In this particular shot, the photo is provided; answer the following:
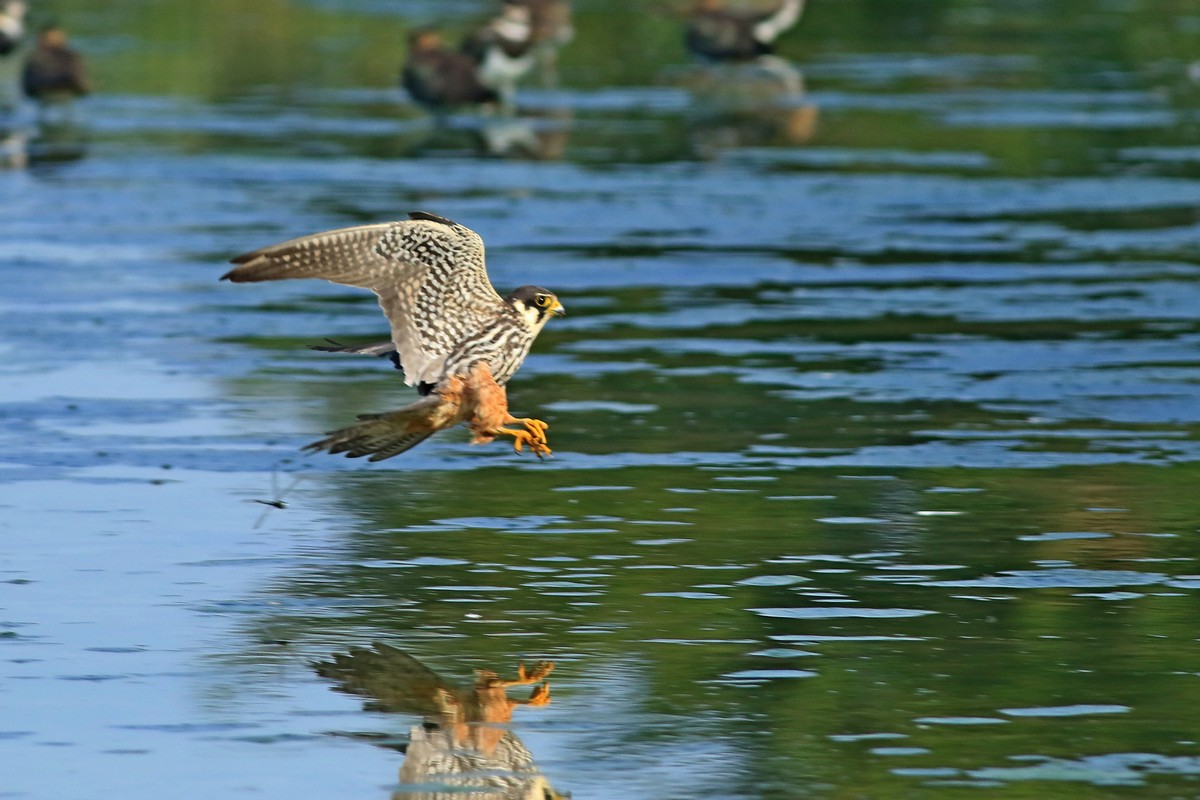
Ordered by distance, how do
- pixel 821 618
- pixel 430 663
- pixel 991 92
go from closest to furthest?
pixel 430 663 → pixel 821 618 → pixel 991 92

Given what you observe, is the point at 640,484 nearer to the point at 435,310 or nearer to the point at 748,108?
the point at 435,310

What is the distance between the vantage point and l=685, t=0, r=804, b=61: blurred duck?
1214 inches

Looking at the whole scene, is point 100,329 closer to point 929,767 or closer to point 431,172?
point 431,172

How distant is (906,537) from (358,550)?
2011mm

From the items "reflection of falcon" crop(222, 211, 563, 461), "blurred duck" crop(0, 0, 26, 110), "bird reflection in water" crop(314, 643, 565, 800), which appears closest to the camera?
"bird reflection in water" crop(314, 643, 565, 800)

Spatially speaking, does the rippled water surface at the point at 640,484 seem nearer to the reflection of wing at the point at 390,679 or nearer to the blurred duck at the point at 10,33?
the reflection of wing at the point at 390,679

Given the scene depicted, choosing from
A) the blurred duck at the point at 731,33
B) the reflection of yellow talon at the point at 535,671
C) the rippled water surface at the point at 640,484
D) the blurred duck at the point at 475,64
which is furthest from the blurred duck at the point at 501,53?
the reflection of yellow talon at the point at 535,671

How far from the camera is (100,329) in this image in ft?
46.8

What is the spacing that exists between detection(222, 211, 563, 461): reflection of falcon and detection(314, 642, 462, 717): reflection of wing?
81 cm

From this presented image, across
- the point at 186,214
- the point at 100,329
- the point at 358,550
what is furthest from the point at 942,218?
the point at 358,550

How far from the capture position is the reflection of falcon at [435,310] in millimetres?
8375

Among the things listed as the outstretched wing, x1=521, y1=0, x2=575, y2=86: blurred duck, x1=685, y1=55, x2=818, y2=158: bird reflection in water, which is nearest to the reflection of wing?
the outstretched wing

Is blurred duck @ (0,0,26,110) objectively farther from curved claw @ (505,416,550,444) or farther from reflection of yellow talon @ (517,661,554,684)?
reflection of yellow talon @ (517,661,554,684)

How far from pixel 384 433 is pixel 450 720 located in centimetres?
141
